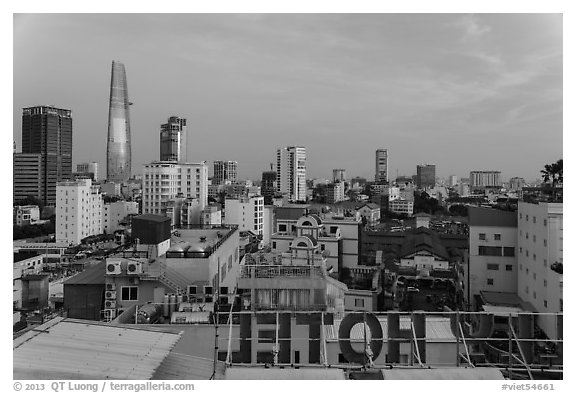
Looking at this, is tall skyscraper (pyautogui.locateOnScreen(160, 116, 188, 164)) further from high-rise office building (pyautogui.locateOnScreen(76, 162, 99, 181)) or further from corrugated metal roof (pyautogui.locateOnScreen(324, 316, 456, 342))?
corrugated metal roof (pyautogui.locateOnScreen(324, 316, 456, 342))

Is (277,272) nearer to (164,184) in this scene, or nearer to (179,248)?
(179,248)

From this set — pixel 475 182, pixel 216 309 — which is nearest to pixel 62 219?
pixel 216 309

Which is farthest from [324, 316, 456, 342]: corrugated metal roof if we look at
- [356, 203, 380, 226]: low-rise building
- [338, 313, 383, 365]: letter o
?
[356, 203, 380, 226]: low-rise building

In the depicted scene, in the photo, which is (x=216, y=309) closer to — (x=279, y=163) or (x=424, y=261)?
(x=424, y=261)

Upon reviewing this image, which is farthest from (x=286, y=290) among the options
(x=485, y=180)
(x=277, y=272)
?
(x=485, y=180)

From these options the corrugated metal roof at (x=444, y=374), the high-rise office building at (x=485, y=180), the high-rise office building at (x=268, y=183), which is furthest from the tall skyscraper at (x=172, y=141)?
the corrugated metal roof at (x=444, y=374)

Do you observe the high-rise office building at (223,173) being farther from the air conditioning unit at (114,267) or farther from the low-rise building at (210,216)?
the air conditioning unit at (114,267)
